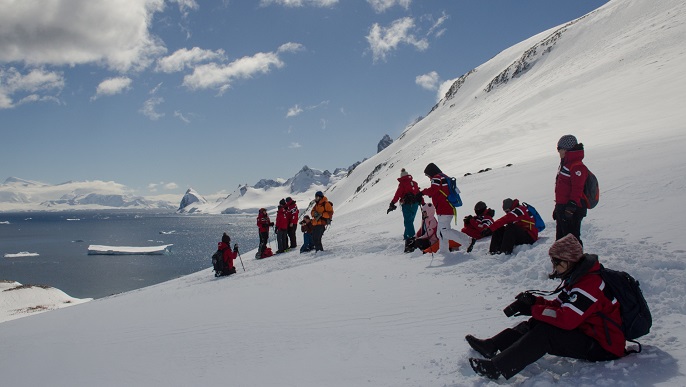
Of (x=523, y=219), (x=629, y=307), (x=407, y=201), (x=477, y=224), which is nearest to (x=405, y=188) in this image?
(x=407, y=201)

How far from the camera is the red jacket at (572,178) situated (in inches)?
245

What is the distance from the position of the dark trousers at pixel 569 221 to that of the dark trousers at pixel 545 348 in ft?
9.77

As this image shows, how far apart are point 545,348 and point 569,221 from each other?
3397 millimetres

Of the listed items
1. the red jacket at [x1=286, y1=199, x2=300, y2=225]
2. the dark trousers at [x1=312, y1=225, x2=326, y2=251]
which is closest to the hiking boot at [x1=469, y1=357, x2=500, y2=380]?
the dark trousers at [x1=312, y1=225, x2=326, y2=251]

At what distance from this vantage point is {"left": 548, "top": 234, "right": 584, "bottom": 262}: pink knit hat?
3.83 m

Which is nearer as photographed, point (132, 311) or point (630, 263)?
point (630, 263)

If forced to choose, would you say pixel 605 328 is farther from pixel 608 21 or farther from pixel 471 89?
pixel 471 89

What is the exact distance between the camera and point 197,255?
7181 centimetres

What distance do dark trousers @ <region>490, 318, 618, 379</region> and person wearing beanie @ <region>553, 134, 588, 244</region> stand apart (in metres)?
2.92

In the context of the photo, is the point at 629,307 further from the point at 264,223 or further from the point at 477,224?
the point at 264,223

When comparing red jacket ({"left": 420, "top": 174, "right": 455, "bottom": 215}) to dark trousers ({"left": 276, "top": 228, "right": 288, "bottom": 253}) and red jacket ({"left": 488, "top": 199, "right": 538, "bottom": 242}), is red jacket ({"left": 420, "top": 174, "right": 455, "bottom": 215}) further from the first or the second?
dark trousers ({"left": 276, "top": 228, "right": 288, "bottom": 253})

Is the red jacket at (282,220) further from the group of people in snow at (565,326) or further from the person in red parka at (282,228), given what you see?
the group of people in snow at (565,326)

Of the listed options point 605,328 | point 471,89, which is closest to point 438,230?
point 605,328

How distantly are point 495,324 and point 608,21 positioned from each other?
73708mm
